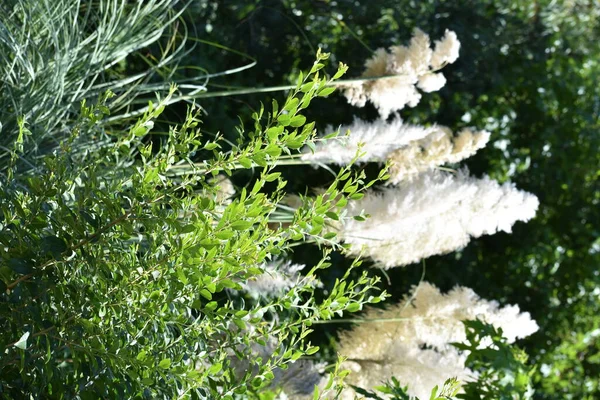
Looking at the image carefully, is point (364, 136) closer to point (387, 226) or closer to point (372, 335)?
point (387, 226)

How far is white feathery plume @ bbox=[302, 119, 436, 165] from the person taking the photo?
1.25 m

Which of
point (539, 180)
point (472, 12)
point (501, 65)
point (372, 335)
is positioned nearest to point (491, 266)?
point (539, 180)

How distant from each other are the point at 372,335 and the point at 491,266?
0.90 meters

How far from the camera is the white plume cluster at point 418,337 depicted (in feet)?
4.26

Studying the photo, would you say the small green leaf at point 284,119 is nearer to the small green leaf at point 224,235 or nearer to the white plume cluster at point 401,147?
the small green leaf at point 224,235

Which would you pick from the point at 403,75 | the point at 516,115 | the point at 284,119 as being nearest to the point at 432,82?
the point at 403,75

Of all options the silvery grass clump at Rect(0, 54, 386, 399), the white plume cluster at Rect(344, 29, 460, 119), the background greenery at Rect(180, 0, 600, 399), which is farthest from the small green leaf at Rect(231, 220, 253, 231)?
the background greenery at Rect(180, 0, 600, 399)

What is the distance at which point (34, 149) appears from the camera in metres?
1.03

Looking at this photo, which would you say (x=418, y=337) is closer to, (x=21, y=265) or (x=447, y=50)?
(x=447, y=50)

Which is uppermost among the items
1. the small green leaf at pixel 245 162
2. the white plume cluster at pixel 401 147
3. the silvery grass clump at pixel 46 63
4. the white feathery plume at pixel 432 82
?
the small green leaf at pixel 245 162

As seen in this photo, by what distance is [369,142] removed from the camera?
128 cm

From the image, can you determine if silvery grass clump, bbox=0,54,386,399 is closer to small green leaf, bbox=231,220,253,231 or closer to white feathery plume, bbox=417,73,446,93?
small green leaf, bbox=231,220,253,231

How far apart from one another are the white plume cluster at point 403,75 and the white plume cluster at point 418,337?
314mm

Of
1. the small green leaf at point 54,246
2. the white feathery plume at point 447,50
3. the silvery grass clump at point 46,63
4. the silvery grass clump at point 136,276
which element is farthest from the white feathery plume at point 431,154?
the small green leaf at point 54,246
